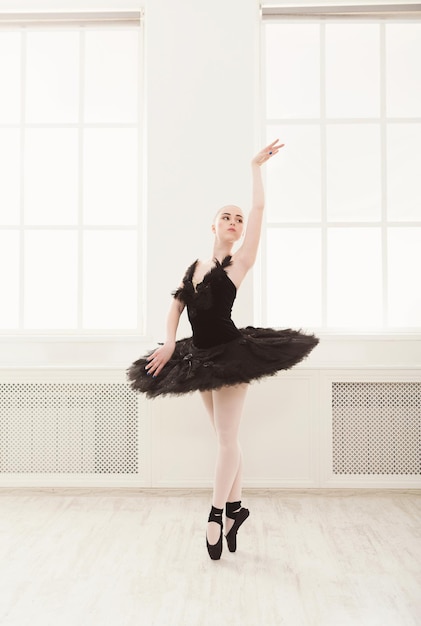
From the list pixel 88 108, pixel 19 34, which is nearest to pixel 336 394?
pixel 88 108

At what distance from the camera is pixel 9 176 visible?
354 centimetres

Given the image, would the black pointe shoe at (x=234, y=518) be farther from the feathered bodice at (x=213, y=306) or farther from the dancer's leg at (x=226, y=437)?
the feathered bodice at (x=213, y=306)

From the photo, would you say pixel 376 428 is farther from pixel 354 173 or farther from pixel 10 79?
pixel 10 79

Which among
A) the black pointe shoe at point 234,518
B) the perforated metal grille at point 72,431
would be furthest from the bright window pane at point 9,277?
the black pointe shoe at point 234,518

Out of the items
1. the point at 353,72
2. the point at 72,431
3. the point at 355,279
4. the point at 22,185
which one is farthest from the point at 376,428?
the point at 22,185

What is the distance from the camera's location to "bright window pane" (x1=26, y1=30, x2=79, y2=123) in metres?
A: 3.51

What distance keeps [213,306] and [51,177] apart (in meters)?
1.82

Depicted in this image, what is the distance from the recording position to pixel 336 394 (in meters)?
3.16

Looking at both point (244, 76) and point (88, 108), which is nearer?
point (244, 76)

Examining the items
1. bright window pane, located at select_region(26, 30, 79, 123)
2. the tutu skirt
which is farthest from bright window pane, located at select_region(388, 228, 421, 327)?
bright window pane, located at select_region(26, 30, 79, 123)

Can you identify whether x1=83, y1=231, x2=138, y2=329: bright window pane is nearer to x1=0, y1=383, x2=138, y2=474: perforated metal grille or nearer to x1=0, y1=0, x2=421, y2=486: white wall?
x1=0, y1=0, x2=421, y2=486: white wall

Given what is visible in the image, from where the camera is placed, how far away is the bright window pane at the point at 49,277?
3518mm

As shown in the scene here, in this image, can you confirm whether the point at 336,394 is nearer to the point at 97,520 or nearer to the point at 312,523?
the point at 312,523

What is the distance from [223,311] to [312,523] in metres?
1.14
